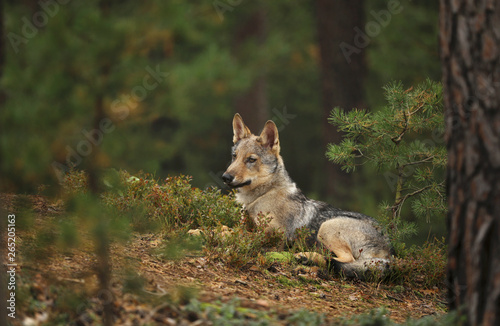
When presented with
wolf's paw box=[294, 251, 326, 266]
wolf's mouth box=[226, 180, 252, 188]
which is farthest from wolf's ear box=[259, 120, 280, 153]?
wolf's paw box=[294, 251, 326, 266]

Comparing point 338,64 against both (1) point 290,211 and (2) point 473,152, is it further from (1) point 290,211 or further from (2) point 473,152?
(2) point 473,152

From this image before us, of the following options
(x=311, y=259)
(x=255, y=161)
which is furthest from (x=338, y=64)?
(x=311, y=259)

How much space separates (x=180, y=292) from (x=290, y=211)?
3.56 metres

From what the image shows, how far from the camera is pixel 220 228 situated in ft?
22.8

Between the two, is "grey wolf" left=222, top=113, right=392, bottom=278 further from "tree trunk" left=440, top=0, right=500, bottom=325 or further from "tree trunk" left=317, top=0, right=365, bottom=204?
"tree trunk" left=317, top=0, right=365, bottom=204

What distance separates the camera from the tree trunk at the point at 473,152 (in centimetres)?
416

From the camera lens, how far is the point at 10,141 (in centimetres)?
399

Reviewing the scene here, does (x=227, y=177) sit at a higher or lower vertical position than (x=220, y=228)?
higher

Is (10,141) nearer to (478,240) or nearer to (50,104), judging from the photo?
(50,104)

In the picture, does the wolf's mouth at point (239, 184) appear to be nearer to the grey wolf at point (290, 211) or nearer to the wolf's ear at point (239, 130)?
the grey wolf at point (290, 211)

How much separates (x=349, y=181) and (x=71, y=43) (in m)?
12.3

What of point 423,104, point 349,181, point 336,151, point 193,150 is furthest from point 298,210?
point 193,150

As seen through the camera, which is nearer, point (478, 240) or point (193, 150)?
point (478, 240)

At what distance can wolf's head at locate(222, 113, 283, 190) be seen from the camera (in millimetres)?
8094
